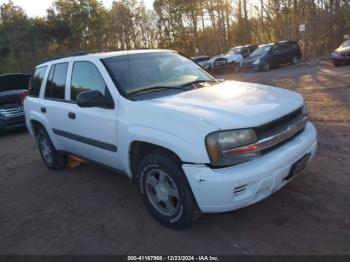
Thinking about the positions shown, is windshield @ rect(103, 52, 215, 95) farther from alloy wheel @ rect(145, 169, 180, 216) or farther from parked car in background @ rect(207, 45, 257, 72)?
parked car in background @ rect(207, 45, 257, 72)

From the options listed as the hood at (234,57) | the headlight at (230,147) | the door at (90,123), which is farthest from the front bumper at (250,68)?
the headlight at (230,147)

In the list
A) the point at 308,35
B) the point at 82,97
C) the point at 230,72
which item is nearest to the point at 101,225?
the point at 82,97

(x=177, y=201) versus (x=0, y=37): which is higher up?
(x=0, y=37)

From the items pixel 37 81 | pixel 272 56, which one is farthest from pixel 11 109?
pixel 272 56

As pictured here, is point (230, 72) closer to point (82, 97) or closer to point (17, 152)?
point (17, 152)

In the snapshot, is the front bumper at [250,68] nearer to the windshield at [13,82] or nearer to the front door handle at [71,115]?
the windshield at [13,82]

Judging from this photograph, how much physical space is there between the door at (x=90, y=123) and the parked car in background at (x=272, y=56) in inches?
726

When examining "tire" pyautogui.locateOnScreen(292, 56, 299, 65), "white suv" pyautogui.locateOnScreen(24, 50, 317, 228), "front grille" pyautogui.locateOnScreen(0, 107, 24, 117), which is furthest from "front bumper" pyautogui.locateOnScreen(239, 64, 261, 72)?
"white suv" pyautogui.locateOnScreen(24, 50, 317, 228)

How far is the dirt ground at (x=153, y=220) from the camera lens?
351cm

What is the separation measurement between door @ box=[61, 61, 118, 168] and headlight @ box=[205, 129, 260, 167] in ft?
4.35

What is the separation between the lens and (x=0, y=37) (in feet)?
114

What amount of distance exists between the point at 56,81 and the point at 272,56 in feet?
61.9

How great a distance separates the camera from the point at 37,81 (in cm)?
628

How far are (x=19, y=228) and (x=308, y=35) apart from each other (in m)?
26.9
